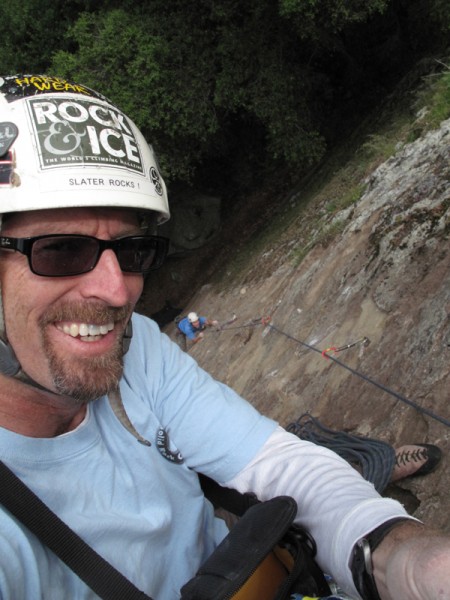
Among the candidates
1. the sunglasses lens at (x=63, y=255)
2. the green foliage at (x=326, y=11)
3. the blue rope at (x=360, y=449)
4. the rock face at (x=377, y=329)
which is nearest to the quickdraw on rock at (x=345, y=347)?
the rock face at (x=377, y=329)

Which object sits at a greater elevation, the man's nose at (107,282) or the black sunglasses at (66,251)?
the black sunglasses at (66,251)

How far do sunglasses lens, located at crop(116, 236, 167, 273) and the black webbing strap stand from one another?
793 mm

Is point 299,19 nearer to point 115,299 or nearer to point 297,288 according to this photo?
point 297,288

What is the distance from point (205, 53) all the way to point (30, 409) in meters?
11.6

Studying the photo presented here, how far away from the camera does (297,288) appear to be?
6.76 m

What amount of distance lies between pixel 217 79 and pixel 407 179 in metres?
7.11

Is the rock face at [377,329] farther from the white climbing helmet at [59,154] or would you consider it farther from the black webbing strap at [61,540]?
the white climbing helmet at [59,154]

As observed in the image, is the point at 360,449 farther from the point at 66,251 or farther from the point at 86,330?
the point at 66,251

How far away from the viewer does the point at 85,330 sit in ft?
5.48

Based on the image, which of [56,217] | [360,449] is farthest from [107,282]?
[360,449]

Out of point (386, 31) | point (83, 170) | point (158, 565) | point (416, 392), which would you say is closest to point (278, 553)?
point (158, 565)

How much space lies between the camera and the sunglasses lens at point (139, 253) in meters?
1.80

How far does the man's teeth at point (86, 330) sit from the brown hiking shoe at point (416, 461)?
Result: 2.01m

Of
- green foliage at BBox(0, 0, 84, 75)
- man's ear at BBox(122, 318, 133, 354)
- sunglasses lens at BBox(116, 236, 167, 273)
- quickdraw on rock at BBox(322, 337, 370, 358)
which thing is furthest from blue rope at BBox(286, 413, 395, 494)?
green foliage at BBox(0, 0, 84, 75)
